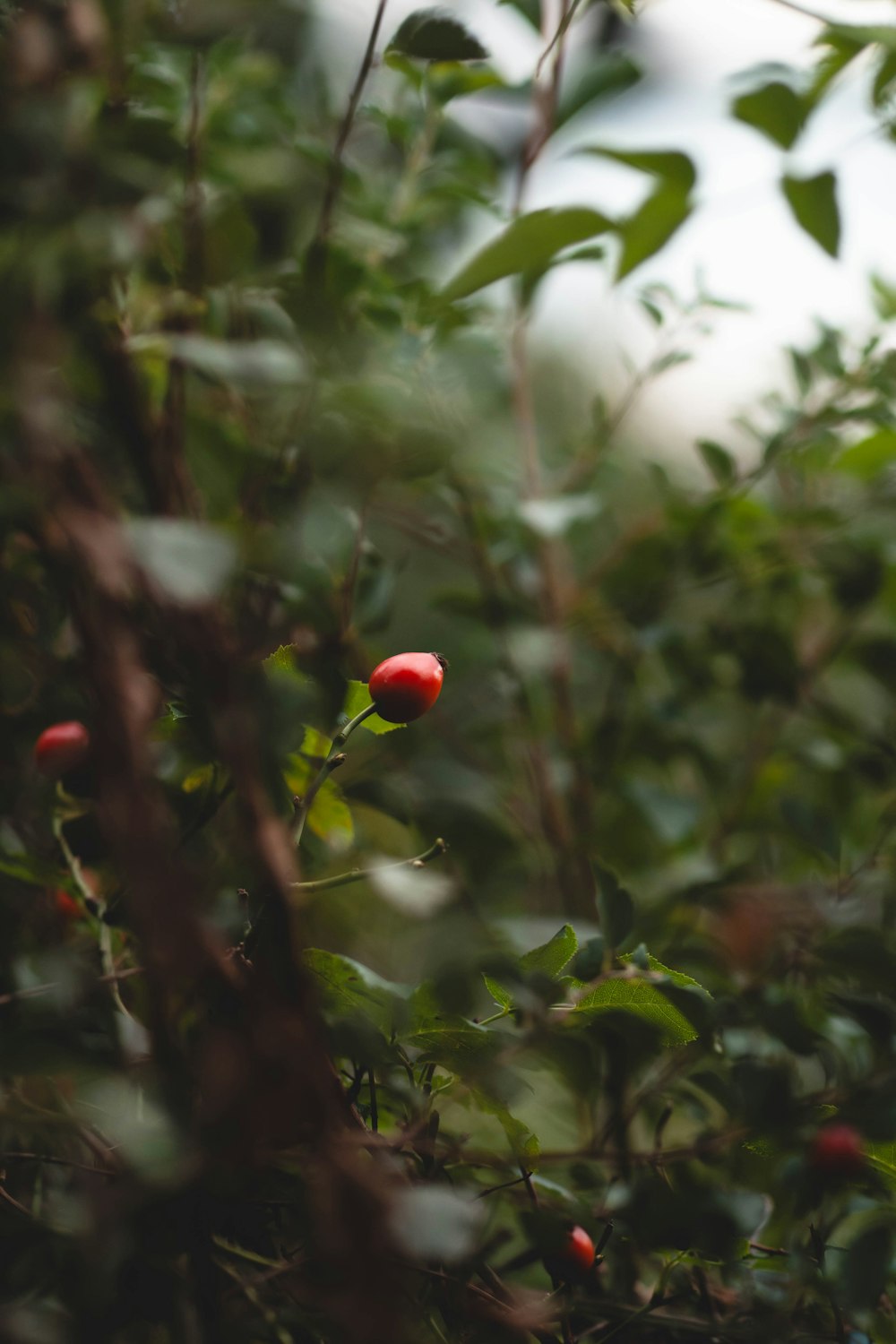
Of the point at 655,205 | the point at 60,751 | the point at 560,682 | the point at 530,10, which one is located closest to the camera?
the point at 60,751

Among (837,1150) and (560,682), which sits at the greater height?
(837,1150)

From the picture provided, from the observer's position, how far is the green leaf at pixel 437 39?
0.44 m

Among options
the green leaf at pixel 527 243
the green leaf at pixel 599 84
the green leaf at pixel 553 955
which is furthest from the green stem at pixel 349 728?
the green leaf at pixel 599 84

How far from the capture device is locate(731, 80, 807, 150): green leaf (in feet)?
1.71

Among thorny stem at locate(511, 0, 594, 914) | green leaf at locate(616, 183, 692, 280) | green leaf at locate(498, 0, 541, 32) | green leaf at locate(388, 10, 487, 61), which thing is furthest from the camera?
thorny stem at locate(511, 0, 594, 914)

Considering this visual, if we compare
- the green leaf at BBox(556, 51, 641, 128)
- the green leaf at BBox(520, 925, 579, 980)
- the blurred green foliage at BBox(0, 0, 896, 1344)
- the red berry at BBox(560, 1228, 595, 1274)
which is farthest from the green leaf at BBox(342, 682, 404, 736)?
the green leaf at BBox(556, 51, 641, 128)

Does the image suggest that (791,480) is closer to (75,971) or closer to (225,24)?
(225,24)

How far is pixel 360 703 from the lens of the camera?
0.41m

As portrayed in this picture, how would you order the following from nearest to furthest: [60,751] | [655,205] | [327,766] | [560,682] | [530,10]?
[327,766] < [60,751] < [655,205] < [530,10] < [560,682]

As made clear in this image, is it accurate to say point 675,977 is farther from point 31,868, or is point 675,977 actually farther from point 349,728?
point 31,868

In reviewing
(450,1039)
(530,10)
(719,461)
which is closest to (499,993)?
(450,1039)

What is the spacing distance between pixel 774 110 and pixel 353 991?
0.49m

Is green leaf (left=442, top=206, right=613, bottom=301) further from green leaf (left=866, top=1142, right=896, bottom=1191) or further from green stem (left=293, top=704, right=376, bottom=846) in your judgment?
green leaf (left=866, top=1142, right=896, bottom=1191)

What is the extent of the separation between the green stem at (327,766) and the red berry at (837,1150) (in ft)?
0.76
